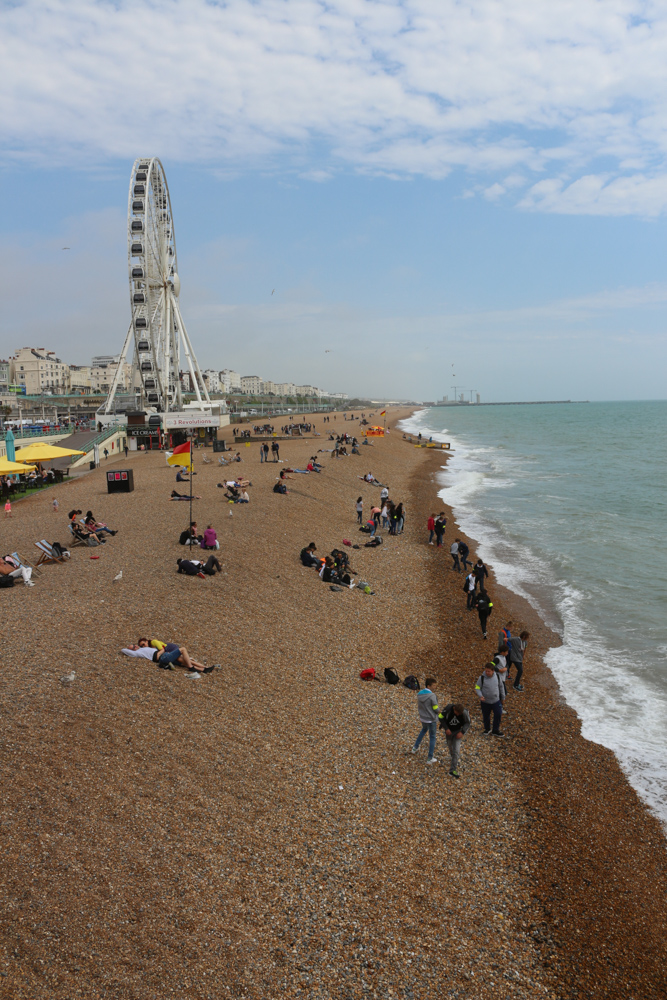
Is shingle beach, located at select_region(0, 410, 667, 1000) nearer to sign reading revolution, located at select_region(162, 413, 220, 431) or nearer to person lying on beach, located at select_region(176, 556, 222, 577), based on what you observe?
person lying on beach, located at select_region(176, 556, 222, 577)

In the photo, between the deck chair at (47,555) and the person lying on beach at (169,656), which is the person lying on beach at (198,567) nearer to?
the deck chair at (47,555)

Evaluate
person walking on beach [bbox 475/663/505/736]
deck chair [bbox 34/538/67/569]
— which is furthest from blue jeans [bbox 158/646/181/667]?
deck chair [bbox 34/538/67/569]

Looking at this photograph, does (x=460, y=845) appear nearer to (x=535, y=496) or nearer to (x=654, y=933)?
(x=654, y=933)

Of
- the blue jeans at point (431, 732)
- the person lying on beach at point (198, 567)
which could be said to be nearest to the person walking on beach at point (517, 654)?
the blue jeans at point (431, 732)

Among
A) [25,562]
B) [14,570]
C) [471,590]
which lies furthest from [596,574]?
[25,562]

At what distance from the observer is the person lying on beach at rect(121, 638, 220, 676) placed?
29.7ft

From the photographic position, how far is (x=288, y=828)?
6.30 meters

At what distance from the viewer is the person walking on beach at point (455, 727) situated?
739 cm

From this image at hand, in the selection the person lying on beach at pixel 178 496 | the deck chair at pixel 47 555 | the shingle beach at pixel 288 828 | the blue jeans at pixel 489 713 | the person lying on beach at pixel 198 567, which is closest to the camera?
the shingle beach at pixel 288 828

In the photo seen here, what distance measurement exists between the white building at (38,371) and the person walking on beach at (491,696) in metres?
151

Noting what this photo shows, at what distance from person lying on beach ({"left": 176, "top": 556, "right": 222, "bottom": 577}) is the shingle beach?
1237 millimetres

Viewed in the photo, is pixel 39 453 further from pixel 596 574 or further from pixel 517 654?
pixel 596 574

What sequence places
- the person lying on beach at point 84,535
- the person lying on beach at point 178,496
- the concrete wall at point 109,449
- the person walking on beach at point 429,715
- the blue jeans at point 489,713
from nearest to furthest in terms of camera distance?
the person walking on beach at point 429,715, the blue jeans at point 489,713, the person lying on beach at point 84,535, the person lying on beach at point 178,496, the concrete wall at point 109,449

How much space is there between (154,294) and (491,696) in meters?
53.8
